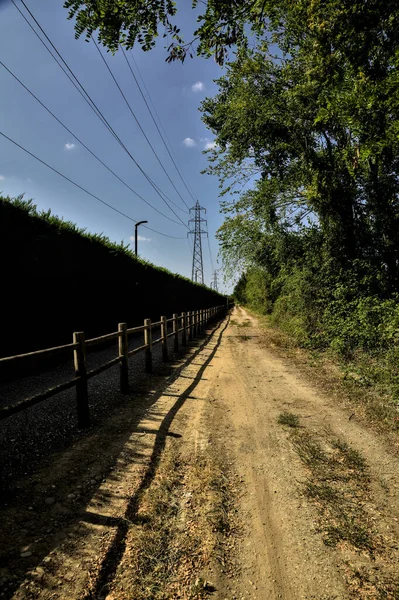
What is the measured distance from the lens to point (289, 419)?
4484mm

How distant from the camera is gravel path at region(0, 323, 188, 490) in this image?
3.18m

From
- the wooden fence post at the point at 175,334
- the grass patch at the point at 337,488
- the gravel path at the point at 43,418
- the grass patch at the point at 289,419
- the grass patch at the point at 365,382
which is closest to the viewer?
the grass patch at the point at 337,488

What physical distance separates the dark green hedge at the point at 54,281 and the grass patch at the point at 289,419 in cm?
554

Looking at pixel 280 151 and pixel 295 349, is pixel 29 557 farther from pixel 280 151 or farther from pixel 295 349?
pixel 280 151

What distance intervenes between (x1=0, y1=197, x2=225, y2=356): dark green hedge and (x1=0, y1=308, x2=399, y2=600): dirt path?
12.7 feet

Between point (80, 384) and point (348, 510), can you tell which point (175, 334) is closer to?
point (80, 384)

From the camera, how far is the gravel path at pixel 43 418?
10.4 feet

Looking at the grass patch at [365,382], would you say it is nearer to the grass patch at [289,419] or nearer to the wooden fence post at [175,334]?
the grass patch at [289,419]

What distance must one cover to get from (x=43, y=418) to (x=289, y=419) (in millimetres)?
3661

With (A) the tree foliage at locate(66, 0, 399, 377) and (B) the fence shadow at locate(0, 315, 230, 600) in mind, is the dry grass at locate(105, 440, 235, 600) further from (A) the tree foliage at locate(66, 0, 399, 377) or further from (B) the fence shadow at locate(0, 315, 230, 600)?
(A) the tree foliage at locate(66, 0, 399, 377)

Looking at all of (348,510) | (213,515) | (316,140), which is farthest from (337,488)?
(316,140)

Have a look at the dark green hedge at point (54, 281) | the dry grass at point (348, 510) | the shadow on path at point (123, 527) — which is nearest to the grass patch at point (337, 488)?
the dry grass at point (348, 510)

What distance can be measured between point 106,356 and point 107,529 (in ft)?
22.7

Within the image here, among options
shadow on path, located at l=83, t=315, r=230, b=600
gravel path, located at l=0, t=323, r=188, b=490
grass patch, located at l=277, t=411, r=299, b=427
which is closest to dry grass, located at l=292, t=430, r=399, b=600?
grass patch, located at l=277, t=411, r=299, b=427
